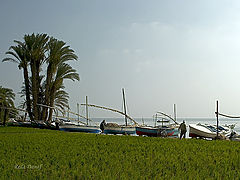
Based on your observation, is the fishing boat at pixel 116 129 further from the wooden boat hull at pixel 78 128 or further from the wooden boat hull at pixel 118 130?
the wooden boat hull at pixel 78 128

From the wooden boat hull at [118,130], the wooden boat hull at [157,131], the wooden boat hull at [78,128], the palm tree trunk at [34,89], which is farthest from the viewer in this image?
the palm tree trunk at [34,89]

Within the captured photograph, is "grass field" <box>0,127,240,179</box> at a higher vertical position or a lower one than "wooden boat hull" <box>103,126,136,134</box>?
higher

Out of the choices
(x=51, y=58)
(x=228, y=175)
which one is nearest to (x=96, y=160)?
(x=228, y=175)

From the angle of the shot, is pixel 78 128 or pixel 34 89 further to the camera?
pixel 34 89

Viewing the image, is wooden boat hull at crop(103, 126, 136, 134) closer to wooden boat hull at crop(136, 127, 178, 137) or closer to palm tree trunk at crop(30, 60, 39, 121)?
wooden boat hull at crop(136, 127, 178, 137)

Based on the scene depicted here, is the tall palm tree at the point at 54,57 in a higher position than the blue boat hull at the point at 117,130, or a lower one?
higher

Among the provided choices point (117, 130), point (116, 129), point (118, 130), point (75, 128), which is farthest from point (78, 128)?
point (118, 130)

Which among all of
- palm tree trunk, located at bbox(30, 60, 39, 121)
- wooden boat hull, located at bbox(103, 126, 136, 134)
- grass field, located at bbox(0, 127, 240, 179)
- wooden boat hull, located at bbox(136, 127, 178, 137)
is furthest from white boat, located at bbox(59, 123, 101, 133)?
grass field, located at bbox(0, 127, 240, 179)

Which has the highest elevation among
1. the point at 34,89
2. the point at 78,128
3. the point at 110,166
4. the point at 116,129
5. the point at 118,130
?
the point at 34,89

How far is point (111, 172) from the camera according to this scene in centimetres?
845

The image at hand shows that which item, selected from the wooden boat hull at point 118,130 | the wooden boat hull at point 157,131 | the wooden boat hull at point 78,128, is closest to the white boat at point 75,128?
the wooden boat hull at point 78,128

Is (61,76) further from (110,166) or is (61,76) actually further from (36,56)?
(110,166)

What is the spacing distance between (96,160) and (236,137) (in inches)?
760

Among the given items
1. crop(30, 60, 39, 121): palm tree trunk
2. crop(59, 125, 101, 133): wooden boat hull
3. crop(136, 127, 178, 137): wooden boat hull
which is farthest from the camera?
crop(30, 60, 39, 121): palm tree trunk
